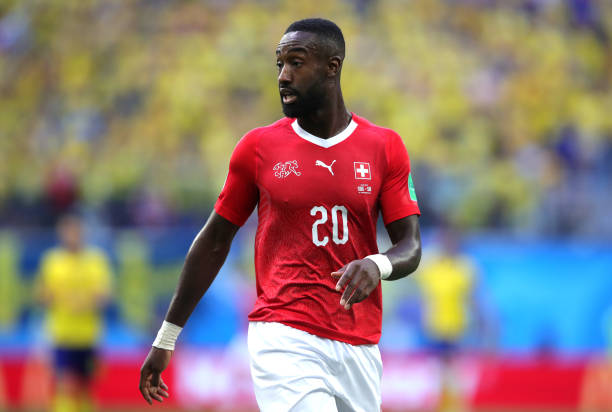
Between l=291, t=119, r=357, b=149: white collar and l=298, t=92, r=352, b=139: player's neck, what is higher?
l=298, t=92, r=352, b=139: player's neck

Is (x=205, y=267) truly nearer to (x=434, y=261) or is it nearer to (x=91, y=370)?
(x=91, y=370)

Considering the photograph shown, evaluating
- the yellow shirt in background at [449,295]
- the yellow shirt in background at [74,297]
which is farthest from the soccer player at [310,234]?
the yellow shirt in background at [449,295]

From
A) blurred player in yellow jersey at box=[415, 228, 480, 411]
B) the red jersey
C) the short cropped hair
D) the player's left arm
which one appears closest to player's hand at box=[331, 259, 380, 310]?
the player's left arm

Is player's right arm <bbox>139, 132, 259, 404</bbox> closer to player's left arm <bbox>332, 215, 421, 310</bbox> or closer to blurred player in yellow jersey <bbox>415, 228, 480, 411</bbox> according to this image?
player's left arm <bbox>332, 215, 421, 310</bbox>

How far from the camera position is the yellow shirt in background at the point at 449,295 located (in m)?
12.5

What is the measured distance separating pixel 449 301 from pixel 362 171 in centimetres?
868

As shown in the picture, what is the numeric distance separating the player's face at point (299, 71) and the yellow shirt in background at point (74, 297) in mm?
7574

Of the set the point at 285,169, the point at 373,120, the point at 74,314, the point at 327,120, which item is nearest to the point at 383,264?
the point at 285,169

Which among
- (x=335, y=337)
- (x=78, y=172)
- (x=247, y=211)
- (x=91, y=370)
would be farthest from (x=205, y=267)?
(x=78, y=172)

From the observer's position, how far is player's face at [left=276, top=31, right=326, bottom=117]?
4023 mm

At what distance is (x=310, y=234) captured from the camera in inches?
159

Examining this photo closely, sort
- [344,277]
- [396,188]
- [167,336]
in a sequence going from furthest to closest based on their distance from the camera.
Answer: [167,336]
[396,188]
[344,277]

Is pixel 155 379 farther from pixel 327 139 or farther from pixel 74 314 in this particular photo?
pixel 74 314

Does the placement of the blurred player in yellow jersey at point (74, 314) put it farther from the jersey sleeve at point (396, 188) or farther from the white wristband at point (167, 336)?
the jersey sleeve at point (396, 188)
